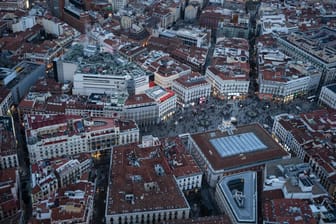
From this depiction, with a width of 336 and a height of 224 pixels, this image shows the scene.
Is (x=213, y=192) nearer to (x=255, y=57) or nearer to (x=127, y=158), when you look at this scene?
(x=127, y=158)

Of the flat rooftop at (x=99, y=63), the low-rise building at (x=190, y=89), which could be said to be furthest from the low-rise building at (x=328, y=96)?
the flat rooftop at (x=99, y=63)

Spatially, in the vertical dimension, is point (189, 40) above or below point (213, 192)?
above

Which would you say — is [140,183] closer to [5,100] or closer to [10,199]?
[10,199]

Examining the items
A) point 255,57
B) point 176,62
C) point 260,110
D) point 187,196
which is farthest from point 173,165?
point 255,57

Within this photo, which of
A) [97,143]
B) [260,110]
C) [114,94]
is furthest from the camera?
[260,110]

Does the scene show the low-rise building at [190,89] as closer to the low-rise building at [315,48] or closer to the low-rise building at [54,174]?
the low-rise building at [54,174]

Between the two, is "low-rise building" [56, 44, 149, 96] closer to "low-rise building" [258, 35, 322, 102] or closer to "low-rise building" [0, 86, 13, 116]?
"low-rise building" [0, 86, 13, 116]
